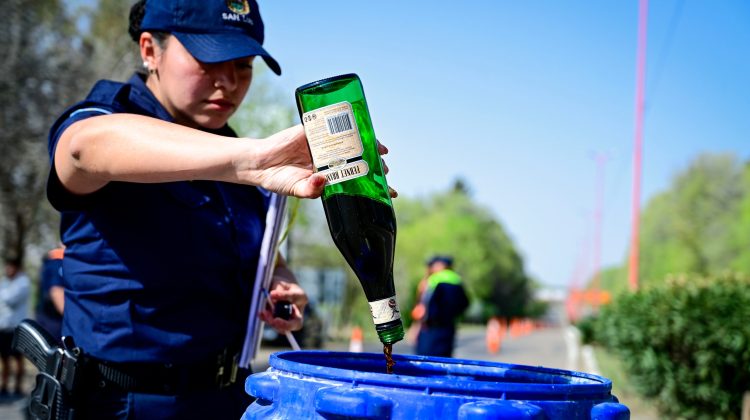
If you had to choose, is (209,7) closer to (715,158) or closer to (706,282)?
(706,282)

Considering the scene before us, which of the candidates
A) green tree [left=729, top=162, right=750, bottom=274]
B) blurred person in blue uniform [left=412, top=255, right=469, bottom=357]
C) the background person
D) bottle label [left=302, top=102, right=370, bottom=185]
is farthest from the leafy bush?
green tree [left=729, top=162, right=750, bottom=274]

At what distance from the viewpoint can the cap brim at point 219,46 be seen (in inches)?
85.6

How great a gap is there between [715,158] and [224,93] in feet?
258

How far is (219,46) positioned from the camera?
2205 mm

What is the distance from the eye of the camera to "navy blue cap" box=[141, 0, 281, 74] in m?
2.19

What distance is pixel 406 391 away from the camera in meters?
1.42

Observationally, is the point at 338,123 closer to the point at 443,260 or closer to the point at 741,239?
the point at 443,260

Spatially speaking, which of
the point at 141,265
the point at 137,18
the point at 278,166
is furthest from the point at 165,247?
the point at 137,18

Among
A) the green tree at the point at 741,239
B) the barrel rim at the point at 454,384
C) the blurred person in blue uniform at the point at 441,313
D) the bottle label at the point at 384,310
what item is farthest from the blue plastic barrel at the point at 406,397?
the green tree at the point at 741,239

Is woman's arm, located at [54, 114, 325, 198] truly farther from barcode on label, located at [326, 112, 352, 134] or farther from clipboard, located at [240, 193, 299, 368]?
clipboard, located at [240, 193, 299, 368]

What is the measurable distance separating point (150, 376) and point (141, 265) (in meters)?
0.28

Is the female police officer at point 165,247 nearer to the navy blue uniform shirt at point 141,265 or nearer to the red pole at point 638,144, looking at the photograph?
the navy blue uniform shirt at point 141,265

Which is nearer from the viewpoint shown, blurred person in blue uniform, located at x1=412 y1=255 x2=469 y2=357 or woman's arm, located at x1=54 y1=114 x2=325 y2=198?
woman's arm, located at x1=54 y1=114 x2=325 y2=198

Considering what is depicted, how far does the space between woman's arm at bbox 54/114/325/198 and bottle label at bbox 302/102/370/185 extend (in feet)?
0.10
